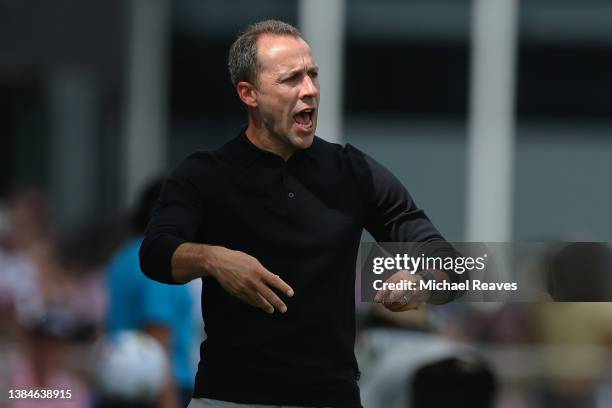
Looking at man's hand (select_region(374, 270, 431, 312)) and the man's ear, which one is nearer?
man's hand (select_region(374, 270, 431, 312))

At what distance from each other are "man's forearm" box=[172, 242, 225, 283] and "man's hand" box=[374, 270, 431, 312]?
37 centimetres

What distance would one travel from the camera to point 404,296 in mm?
3074

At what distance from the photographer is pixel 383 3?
11.7 metres

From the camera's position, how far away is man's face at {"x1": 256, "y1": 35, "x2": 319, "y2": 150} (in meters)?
3.13

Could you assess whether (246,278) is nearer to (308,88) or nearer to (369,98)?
(308,88)

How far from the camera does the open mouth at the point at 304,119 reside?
3145mm

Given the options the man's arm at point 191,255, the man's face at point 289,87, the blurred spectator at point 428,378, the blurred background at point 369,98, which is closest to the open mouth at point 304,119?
the man's face at point 289,87

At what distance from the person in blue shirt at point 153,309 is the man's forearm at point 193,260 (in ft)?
7.21

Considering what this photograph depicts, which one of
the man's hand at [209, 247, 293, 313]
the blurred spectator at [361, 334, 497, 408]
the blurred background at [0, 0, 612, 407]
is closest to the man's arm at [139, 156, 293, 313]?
the man's hand at [209, 247, 293, 313]

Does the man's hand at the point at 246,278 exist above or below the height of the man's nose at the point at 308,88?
below

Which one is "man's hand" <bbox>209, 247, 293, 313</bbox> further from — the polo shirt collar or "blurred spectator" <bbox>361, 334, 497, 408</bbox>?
"blurred spectator" <bbox>361, 334, 497, 408</bbox>

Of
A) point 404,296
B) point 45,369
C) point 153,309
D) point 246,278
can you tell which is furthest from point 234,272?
point 45,369

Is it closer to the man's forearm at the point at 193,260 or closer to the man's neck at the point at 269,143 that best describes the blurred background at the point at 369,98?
the man's neck at the point at 269,143

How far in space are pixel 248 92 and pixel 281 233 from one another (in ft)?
1.05
